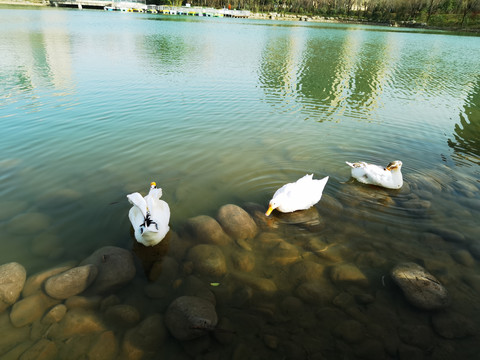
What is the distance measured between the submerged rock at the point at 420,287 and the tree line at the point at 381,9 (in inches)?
4638

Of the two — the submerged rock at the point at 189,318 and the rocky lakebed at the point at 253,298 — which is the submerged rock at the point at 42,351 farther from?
the submerged rock at the point at 189,318

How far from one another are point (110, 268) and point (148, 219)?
1.12 meters

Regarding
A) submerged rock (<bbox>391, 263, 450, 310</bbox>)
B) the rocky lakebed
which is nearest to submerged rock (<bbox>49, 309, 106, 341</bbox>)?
the rocky lakebed

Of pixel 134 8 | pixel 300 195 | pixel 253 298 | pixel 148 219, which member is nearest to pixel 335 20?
pixel 134 8

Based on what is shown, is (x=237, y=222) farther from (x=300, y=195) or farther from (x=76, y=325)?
(x=76, y=325)

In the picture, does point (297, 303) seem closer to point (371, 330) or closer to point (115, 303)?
point (371, 330)

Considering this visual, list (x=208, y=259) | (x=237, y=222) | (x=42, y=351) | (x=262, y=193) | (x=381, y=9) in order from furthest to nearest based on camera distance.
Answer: (x=381, y=9) < (x=262, y=193) < (x=237, y=222) < (x=208, y=259) < (x=42, y=351)

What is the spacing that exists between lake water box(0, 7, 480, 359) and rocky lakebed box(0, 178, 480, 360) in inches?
1.3

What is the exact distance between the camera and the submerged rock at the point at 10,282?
478cm

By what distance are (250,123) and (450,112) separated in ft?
38.3

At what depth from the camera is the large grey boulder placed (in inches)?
201

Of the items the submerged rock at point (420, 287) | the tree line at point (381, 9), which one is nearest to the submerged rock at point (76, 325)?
the submerged rock at point (420, 287)

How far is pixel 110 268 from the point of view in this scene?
208 inches

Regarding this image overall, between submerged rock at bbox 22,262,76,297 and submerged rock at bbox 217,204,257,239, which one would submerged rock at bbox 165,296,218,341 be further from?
submerged rock at bbox 22,262,76,297
